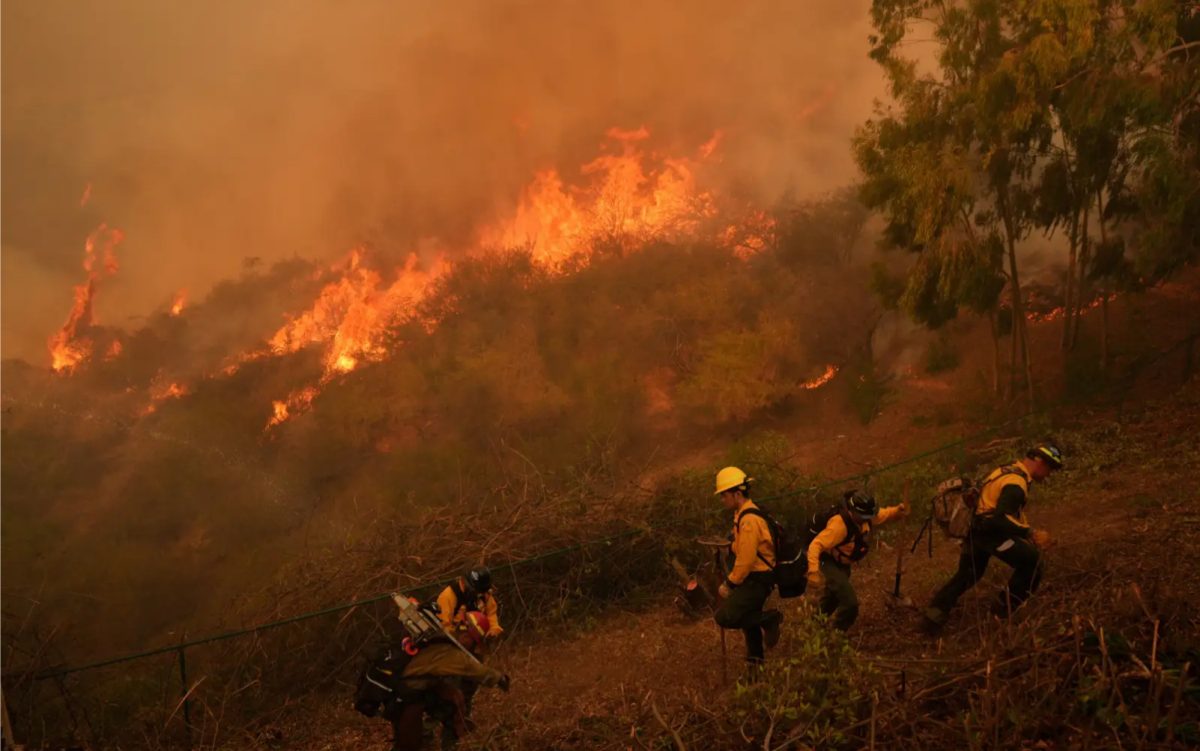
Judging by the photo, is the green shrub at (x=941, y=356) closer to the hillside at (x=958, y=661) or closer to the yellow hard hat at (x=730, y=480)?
the hillside at (x=958, y=661)

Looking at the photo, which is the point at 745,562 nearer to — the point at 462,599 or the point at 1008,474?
the point at 1008,474

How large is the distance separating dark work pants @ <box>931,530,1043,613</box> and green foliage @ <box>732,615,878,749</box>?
1492 mm

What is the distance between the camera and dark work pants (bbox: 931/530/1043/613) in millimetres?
5297

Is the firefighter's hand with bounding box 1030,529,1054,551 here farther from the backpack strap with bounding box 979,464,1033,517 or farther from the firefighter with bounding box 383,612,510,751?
the firefighter with bounding box 383,612,510,751

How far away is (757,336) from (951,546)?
12019 millimetres

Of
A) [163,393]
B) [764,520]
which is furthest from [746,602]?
[163,393]

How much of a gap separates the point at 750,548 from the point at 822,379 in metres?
16.0

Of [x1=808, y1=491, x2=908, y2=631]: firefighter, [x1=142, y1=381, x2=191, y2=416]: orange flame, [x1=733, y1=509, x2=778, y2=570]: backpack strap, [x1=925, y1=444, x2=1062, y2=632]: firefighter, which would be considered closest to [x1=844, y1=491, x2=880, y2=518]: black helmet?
[x1=808, y1=491, x2=908, y2=631]: firefighter

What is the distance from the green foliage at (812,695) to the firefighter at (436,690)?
183cm

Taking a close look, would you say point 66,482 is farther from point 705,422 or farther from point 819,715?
point 819,715

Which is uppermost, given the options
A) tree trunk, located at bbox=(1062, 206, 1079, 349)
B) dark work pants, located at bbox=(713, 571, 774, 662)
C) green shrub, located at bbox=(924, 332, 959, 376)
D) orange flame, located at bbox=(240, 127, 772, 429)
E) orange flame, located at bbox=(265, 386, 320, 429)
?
orange flame, located at bbox=(240, 127, 772, 429)

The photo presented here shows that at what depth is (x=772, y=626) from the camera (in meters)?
5.66

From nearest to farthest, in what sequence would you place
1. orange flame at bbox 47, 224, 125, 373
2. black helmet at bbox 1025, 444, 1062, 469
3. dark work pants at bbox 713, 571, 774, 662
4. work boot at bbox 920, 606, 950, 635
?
black helmet at bbox 1025, 444, 1062, 469, dark work pants at bbox 713, 571, 774, 662, work boot at bbox 920, 606, 950, 635, orange flame at bbox 47, 224, 125, 373

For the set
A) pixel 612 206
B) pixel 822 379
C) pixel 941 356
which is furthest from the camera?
pixel 612 206
